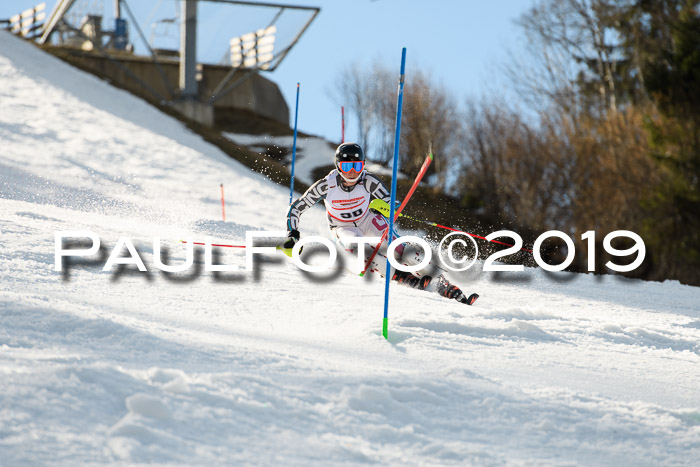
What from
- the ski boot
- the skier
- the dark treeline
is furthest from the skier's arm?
the dark treeline

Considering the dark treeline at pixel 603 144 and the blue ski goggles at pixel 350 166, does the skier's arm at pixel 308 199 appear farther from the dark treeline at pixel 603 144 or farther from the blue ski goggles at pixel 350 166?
the dark treeline at pixel 603 144

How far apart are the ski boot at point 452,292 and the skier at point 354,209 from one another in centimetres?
3

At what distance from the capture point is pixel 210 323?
4613 mm

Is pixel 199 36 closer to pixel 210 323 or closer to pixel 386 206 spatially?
pixel 386 206

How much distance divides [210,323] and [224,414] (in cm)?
174

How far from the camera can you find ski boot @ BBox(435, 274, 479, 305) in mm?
6352

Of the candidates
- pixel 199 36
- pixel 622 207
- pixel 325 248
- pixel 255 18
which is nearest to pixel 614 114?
pixel 622 207

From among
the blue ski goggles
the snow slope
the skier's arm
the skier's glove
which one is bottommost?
the snow slope

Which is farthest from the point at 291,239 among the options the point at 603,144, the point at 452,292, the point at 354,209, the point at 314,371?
the point at 603,144

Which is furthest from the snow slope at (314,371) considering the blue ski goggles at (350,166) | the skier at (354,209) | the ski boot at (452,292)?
the blue ski goggles at (350,166)

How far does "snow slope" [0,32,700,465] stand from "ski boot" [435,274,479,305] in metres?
0.29

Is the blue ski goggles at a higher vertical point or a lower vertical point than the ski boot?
higher

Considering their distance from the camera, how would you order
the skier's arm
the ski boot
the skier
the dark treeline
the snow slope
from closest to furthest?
1. the snow slope
2. the ski boot
3. the skier
4. the skier's arm
5. the dark treeline

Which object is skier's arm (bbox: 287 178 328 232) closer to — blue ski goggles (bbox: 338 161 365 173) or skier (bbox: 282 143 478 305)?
skier (bbox: 282 143 478 305)
